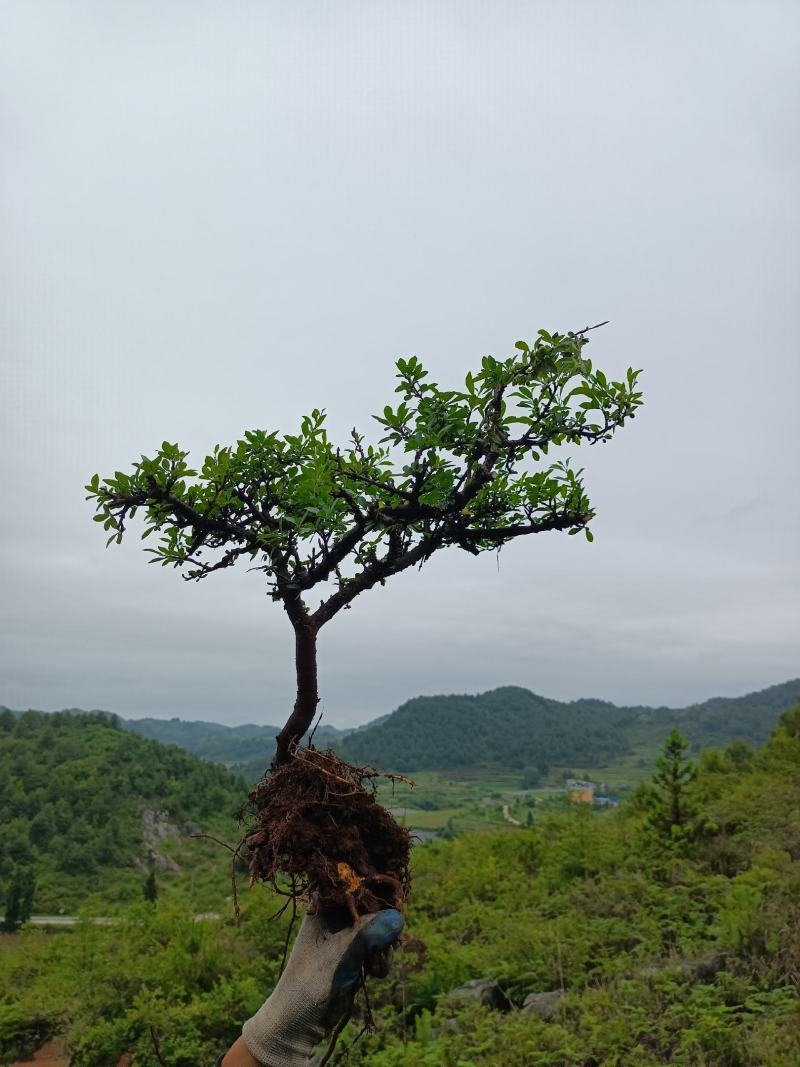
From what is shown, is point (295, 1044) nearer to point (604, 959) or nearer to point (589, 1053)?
point (589, 1053)

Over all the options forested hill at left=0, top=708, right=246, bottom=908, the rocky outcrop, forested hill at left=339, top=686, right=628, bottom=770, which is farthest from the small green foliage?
forested hill at left=339, top=686, right=628, bottom=770

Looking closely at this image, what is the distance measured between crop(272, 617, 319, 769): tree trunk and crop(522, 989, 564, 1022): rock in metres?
5.59

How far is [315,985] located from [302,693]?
1.26 metres

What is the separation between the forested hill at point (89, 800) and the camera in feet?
118

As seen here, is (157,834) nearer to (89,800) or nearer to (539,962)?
(89,800)

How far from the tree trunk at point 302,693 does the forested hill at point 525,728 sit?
85.6m

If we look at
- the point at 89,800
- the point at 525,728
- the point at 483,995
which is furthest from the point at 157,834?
the point at 525,728

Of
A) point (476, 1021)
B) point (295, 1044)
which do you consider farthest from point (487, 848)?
point (295, 1044)

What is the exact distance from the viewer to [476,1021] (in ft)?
23.1

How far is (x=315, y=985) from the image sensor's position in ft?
9.61

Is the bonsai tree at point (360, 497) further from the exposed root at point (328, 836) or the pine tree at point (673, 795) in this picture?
the pine tree at point (673, 795)

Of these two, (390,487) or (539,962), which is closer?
(390,487)

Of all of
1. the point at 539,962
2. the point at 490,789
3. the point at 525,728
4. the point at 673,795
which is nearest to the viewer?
the point at 539,962

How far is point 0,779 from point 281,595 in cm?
4768
